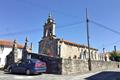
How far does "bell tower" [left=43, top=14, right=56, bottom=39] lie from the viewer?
4739 cm

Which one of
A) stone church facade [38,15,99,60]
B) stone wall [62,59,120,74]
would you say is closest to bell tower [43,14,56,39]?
stone church facade [38,15,99,60]

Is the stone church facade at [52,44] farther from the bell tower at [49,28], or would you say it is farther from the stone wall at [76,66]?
the stone wall at [76,66]

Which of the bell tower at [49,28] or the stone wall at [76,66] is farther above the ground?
the bell tower at [49,28]

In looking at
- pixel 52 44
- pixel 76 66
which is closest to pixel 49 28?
pixel 52 44

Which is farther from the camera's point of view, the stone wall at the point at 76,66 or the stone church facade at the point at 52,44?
the stone church facade at the point at 52,44

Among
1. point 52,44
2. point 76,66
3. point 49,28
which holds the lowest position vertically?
point 76,66

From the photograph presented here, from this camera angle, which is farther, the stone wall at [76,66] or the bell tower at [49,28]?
the bell tower at [49,28]

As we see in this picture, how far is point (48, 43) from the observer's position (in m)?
49.7

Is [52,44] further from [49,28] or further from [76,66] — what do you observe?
[76,66]

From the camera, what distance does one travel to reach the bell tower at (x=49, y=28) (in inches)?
1866

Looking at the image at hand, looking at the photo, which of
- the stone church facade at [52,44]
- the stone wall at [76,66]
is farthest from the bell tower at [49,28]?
the stone wall at [76,66]

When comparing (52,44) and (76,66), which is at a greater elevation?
(52,44)

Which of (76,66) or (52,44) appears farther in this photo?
(52,44)

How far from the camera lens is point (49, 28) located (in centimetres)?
4841
